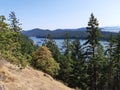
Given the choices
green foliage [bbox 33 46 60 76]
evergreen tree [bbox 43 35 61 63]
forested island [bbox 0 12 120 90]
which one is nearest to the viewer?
forested island [bbox 0 12 120 90]

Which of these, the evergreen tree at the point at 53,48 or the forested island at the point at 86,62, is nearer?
the forested island at the point at 86,62

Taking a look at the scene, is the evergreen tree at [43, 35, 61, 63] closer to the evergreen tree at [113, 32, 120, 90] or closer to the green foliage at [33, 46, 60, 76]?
the green foliage at [33, 46, 60, 76]

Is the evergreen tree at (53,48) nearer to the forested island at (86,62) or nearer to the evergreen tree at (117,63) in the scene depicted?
the forested island at (86,62)

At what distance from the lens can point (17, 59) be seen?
18.0 metres

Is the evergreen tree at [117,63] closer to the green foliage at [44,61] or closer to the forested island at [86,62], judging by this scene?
the forested island at [86,62]

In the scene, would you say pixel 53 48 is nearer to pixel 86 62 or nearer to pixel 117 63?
pixel 86 62

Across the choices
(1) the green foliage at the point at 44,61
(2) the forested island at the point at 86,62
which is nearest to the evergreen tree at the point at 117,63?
(2) the forested island at the point at 86,62

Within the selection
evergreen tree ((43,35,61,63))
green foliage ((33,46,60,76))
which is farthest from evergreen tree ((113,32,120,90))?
evergreen tree ((43,35,61,63))

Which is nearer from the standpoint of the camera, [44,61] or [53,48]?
[44,61]

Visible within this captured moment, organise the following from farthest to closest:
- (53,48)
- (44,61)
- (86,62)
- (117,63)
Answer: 1. (53,48)
2. (86,62)
3. (117,63)
4. (44,61)

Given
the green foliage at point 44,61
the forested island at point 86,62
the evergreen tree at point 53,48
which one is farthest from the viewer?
the evergreen tree at point 53,48

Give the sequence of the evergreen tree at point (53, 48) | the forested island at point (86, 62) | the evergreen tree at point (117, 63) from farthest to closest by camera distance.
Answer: the evergreen tree at point (53, 48) → the evergreen tree at point (117, 63) → the forested island at point (86, 62)

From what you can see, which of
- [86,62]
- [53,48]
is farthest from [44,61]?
[53,48]

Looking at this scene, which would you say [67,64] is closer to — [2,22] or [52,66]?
[52,66]
